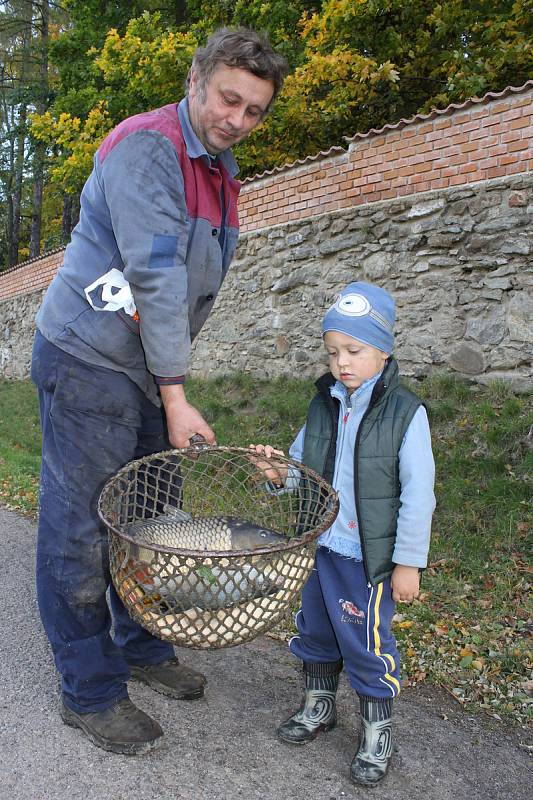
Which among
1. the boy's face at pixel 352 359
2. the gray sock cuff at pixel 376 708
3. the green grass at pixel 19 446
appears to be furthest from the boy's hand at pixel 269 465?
the green grass at pixel 19 446

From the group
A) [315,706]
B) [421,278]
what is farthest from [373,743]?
[421,278]

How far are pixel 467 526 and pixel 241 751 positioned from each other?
2.54 meters

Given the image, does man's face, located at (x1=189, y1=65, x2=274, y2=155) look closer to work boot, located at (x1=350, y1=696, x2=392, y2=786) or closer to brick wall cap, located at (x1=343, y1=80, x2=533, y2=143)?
work boot, located at (x1=350, y1=696, x2=392, y2=786)

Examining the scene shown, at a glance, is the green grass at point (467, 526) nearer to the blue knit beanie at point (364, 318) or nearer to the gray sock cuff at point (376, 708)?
the gray sock cuff at point (376, 708)

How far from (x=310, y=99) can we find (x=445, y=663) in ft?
28.2

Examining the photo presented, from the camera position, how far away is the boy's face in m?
2.22

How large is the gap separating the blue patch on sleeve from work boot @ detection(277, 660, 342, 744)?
1470 mm

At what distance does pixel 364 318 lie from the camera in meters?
2.19

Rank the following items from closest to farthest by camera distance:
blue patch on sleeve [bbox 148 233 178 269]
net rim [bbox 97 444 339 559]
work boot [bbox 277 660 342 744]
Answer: net rim [bbox 97 444 339 559]
blue patch on sleeve [bbox 148 233 178 269]
work boot [bbox 277 660 342 744]

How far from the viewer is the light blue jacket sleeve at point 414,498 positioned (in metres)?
2.11

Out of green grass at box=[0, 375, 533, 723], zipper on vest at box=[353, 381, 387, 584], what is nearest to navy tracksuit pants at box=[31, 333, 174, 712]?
zipper on vest at box=[353, 381, 387, 584]

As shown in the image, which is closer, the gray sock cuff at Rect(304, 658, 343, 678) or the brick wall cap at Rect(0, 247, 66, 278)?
the gray sock cuff at Rect(304, 658, 343, 678)

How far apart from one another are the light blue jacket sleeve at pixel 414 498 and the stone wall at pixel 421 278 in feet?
13.3

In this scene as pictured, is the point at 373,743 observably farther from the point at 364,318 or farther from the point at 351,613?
the point at 364,318
